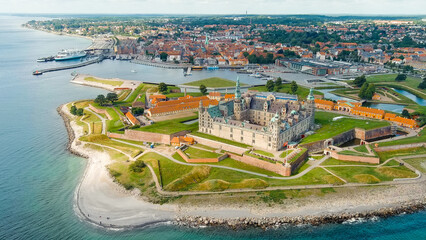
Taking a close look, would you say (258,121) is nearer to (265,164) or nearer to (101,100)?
(265,164)

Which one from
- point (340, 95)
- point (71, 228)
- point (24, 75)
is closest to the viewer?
point (71, 228)

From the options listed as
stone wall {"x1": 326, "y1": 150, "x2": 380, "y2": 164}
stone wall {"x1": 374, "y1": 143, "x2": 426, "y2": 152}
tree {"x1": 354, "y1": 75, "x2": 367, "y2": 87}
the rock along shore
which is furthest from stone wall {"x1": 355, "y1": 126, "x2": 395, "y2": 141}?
tree {"x1": 354, "y1": 75, "x2": 367, "y2": 87}

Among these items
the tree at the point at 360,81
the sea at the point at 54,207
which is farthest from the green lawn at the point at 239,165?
the tree at the point at 360,81

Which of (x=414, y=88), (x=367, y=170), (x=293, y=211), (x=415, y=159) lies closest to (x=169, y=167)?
(x=293, y=211)

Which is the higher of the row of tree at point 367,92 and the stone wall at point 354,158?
the row of tree at point 367,92

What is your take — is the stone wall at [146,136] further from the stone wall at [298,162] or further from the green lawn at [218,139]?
the stone wall at [298,162]

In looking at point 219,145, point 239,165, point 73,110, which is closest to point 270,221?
point 239,165

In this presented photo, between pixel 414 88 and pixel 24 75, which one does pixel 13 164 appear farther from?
pixel 414 88
